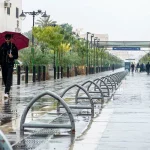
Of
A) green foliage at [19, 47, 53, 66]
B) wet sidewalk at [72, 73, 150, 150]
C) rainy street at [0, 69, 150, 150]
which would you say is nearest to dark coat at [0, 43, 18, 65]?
rainy street at [0, 69, 150, 150]

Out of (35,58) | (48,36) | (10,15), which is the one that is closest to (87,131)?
(35,58)

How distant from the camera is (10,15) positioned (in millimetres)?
66062

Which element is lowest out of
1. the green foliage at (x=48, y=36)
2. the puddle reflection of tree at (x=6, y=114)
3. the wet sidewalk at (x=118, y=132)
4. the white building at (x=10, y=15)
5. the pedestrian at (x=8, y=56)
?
the wet sidewalk at (x=118, y=132)

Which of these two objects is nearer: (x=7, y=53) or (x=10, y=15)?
(x=7, y=53)

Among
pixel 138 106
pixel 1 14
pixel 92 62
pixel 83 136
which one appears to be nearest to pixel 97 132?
pixel 83 136

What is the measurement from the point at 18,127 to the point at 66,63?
42.2 m

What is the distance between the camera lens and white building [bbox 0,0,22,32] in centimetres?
5891

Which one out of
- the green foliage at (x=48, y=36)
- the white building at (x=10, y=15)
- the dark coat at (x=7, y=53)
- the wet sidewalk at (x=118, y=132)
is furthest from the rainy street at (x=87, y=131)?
the white building at (x=10, y=15)

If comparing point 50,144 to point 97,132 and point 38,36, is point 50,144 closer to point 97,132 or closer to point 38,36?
point 97,132

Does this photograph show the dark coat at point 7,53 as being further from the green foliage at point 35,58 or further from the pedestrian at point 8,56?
the green foliage at point 35,58

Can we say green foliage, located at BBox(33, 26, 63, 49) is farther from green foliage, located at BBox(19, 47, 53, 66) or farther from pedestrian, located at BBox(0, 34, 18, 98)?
pedestrian, located at BBox(0, 34, 18, 98)

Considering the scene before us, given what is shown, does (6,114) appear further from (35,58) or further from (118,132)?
(35,58)

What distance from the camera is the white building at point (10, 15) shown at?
58906 millimetres

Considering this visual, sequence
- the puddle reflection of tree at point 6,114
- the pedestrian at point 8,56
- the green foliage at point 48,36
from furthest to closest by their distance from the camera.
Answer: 1. the green foliage at point 48,36
2. the pedestrian at point 8,56
3. the puddle reflection of tree at point 6,114
